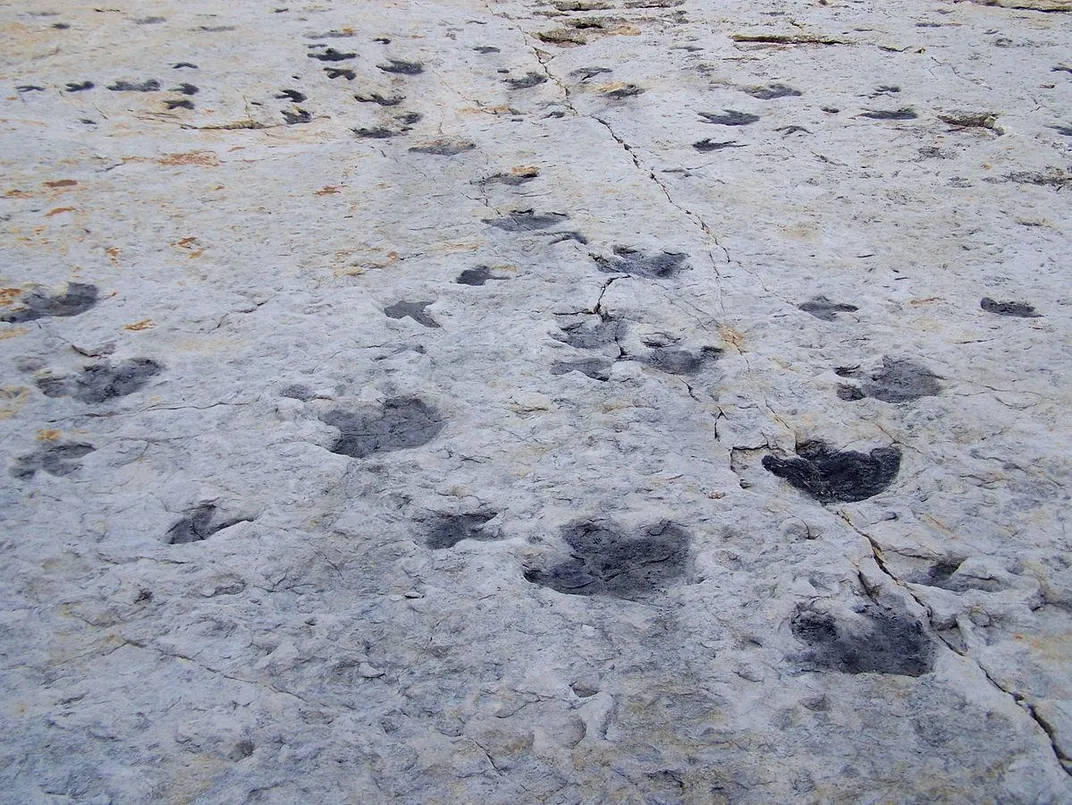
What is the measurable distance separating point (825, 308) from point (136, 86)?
2.36 meters

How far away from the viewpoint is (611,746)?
3.59 feet

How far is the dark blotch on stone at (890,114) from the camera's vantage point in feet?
9.12

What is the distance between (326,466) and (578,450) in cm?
43

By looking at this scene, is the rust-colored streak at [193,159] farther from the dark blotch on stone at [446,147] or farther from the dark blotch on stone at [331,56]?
the dark blotch on stone at [331,56]

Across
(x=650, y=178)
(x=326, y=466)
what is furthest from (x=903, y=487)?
(x=650, y=178)

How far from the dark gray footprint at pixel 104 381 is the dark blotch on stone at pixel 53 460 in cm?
14

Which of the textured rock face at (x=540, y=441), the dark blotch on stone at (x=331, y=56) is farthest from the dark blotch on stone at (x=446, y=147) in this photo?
the dark blotch on stone at (x=331, y=56)

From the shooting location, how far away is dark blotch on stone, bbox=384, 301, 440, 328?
6.44ft

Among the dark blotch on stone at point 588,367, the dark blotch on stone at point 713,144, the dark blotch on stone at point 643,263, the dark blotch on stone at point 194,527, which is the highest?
the dark blotch on stone at point 713,144

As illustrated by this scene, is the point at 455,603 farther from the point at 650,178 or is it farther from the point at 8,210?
the point at 8,210

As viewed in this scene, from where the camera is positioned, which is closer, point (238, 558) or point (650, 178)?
point (238, 558)

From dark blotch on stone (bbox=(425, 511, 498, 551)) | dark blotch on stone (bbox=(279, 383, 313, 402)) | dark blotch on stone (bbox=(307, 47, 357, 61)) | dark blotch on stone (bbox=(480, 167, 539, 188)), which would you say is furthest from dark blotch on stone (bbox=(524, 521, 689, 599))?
dark blotch on stone (bbox=(307, 47, 357, 61))

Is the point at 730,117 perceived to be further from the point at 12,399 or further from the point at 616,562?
the point at 12,399

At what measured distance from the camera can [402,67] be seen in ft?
10.9
